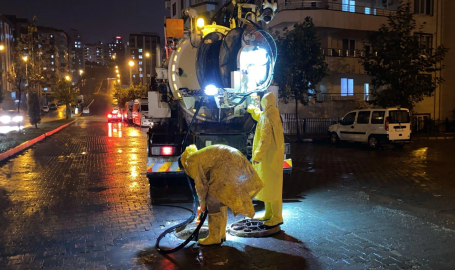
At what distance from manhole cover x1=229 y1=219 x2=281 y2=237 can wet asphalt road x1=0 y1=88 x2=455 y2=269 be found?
0.15 m

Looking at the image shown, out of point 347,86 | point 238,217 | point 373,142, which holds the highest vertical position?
point 347,86

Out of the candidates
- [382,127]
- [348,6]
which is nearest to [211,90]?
[382,127]

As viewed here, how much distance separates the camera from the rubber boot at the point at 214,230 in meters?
4.89

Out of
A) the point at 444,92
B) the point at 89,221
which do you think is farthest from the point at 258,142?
the point at 444,92

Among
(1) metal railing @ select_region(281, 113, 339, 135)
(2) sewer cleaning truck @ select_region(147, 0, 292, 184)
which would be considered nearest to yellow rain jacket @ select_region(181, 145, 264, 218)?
(2) sewer cleaning truck @ select_region(147, 0, 292, 184)

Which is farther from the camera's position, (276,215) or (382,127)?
(382,127)

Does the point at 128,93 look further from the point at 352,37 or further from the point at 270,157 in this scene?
the point at 270,157

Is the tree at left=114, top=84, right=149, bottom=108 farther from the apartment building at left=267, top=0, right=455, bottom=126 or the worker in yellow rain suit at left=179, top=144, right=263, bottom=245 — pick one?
the worker in yellow rain suit at left=179, top=144, right=263, bottom=245

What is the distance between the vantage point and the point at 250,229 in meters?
5.52

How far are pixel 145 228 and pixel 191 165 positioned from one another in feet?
5.15

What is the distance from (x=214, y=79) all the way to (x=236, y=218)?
2386mm

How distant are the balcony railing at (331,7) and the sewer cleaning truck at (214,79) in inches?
704

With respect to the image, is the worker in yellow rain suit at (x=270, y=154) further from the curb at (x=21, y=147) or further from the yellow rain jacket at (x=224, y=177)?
the curb at (x=21, y=147)

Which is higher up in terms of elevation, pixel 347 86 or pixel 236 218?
pixel 347 86
